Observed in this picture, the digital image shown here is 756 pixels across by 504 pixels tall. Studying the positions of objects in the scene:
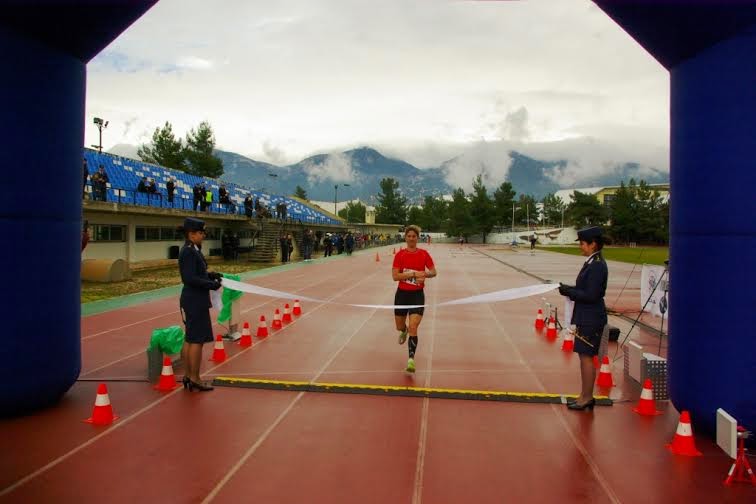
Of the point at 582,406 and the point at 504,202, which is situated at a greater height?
the point at 504,202

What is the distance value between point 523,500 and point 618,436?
1.81 m

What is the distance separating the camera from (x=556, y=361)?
27.3 feet

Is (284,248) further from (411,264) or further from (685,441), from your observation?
(685,441)

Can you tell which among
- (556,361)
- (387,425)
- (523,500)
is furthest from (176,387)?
(556,361)

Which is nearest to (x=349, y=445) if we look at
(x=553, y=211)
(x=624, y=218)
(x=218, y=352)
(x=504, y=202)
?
(x=218, y=352)

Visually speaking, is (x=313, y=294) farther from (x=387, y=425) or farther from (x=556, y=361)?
(x=387, y=425)

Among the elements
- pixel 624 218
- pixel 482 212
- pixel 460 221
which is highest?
pixel 482 212

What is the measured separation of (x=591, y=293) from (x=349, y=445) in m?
2.90

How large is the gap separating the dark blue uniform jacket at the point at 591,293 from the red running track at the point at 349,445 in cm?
103

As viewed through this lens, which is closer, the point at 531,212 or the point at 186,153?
the point at 186,153

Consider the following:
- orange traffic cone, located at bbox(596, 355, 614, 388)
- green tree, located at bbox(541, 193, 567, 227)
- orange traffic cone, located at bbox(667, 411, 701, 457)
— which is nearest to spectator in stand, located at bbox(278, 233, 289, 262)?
orange traffic cone, located at bbox(596, 355, 614, 388)

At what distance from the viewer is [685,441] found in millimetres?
4738

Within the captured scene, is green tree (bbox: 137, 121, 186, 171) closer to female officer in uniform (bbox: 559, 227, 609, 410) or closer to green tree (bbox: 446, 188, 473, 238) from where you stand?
green tree (bbox: 446, 188, 473, 238)

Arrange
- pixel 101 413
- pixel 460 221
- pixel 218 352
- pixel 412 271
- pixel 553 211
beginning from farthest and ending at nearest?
pixel 553 211, pixel 460 221, pixel 218 352, pixel 412 271, pixel 101 413
